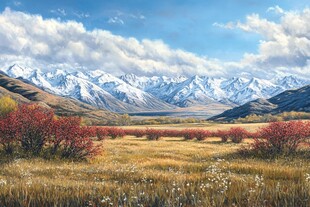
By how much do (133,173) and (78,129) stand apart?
10.6 meters

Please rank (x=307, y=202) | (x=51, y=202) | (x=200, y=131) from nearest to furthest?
(x=307, y=202)
(x=51, y=202)
(x=200, y=131)

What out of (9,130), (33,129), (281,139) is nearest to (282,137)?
(281,139)

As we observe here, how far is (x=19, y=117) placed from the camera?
2178 centimetres

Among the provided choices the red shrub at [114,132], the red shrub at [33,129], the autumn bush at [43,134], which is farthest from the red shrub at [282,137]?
the red shrub at [114,132]

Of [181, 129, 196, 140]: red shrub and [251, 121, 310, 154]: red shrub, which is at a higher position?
[251, 121, 310, 154]: red shrub

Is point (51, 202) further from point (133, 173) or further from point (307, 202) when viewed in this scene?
point (133, 173)

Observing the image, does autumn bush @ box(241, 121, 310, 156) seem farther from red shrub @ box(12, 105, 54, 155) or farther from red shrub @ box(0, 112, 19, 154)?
red shrub @ box(0, 112, 19, 154)

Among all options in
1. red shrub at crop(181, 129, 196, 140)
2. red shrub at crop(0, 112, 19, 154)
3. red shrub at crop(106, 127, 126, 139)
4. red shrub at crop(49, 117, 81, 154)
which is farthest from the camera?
red shrub at crop(106, 127, 126, 139)

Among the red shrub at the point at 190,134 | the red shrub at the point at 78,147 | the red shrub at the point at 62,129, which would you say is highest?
the red shrub at the point at 62,129

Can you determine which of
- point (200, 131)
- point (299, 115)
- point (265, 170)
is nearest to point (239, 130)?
point (200, 131)

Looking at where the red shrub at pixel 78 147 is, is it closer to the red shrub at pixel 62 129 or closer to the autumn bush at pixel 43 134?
the autumn bush at pixel 43 134

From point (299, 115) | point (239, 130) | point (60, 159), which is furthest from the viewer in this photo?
point (299, 115)

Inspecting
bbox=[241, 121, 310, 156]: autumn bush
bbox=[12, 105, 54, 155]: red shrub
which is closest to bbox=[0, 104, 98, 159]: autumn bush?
bbox=[12, 105, 54, 155]: red shrub

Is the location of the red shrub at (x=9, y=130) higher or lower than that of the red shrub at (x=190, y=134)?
higher
